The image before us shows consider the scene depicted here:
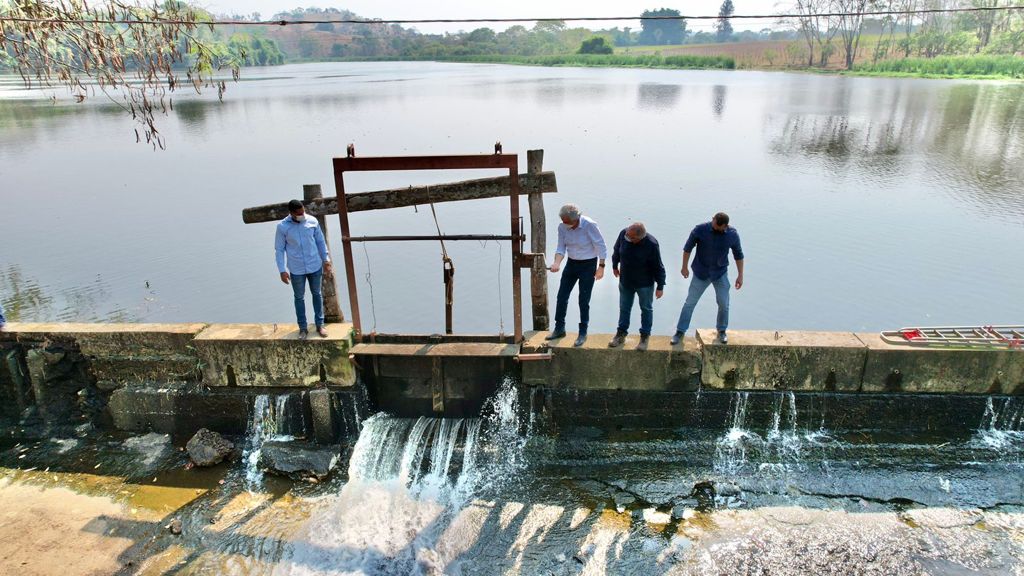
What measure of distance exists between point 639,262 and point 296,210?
387cm

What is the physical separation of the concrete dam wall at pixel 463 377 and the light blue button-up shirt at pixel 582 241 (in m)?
1.11

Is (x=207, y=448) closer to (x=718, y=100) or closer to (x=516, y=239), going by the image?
(x=516, y=239)

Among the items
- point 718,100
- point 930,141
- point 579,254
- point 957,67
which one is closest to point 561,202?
point 579,254

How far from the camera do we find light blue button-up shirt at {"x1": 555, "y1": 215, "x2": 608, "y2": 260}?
693 centimetres

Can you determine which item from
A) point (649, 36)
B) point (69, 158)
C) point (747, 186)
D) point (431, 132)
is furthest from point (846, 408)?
point (649, 36)

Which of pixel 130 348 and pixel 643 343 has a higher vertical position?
pixel 643 343

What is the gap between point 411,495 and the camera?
6832mm

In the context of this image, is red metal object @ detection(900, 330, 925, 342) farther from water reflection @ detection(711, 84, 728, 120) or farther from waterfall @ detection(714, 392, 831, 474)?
water reflection @ detection(711, 84, 728, 120)

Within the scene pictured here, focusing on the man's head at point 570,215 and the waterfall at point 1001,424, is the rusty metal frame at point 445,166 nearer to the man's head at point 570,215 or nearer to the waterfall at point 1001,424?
the man's head at point 570,215

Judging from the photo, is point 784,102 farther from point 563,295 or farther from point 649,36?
point 649,36

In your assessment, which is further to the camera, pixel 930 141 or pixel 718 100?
pixel 718 100

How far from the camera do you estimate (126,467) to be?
288 inches

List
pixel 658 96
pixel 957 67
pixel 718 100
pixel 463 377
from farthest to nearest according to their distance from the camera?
pixel 957 67 → pixel 658 96 → pixel 718 100 → pixel 463 377

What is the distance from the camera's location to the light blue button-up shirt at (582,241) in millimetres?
6930
